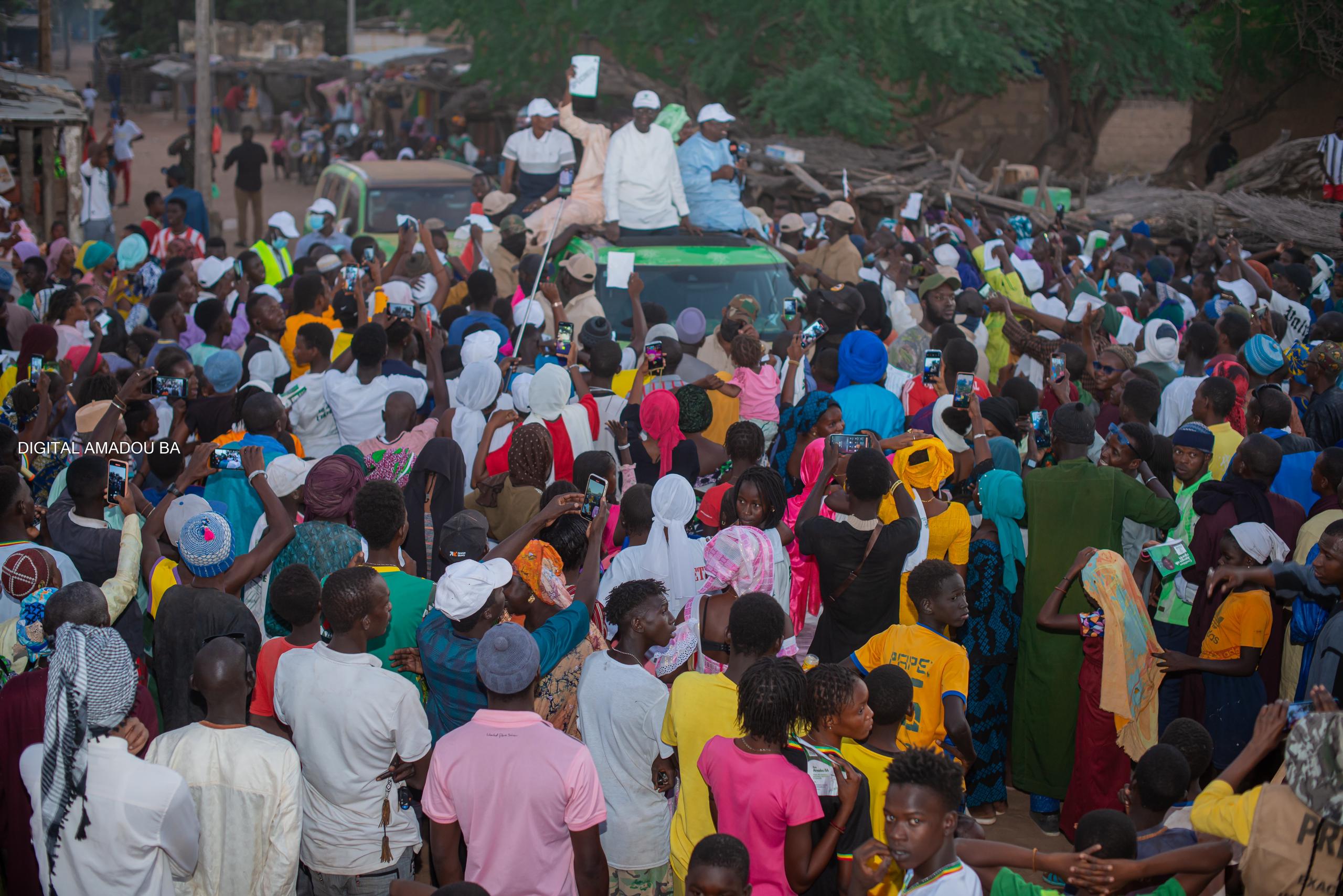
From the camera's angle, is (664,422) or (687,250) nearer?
(664,422)

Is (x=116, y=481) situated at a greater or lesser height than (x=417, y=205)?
lesser

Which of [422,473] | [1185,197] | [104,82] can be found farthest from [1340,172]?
[104,82]

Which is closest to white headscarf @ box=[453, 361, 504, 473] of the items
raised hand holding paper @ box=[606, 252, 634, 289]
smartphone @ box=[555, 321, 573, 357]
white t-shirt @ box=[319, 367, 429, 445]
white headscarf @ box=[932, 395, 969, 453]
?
white t-shirt @ box=[319, 367, 429, 445]

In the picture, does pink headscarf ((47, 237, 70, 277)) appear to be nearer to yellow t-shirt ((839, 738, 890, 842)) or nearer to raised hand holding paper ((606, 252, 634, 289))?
raised hand holding paper ((606, 252, 634, 289))

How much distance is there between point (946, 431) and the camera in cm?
608

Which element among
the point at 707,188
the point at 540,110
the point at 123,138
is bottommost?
the point at 123,138

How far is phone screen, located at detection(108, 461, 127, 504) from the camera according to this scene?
480cm

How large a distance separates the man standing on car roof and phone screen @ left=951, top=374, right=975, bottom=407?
12.9ft

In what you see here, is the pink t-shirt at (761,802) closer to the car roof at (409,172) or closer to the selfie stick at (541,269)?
the selfie stick at (541,269)

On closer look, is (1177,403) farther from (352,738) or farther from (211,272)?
(211,272)

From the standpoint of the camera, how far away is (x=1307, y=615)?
4805mm

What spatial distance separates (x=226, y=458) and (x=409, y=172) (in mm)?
8588

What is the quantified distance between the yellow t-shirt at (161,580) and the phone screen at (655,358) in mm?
2688

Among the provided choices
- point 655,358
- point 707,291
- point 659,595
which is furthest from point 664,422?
point 707,291
